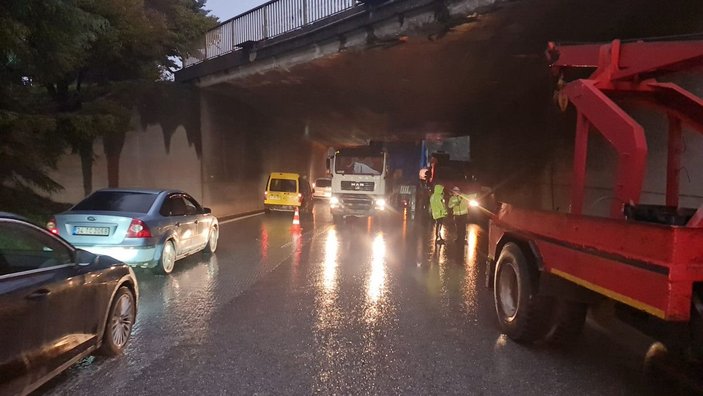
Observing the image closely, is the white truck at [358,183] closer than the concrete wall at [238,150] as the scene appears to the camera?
Yes

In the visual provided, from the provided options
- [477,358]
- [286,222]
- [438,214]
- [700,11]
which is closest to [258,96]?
[286,222]

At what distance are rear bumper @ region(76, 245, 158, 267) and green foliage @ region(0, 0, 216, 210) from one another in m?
3.10

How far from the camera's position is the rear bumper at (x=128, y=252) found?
8.50 meters

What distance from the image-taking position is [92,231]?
27.9 ft

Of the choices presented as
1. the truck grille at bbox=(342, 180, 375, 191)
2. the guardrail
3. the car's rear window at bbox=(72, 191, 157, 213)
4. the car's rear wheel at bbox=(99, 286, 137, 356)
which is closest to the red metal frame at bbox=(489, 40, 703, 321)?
the car's rear wheel at bbox=(99, 286, 137, 356)

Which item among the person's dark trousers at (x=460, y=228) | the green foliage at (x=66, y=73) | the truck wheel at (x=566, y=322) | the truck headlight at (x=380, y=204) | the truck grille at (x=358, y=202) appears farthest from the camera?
the truck headlight at (x=380, y=204)

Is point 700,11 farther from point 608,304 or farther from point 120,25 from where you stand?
point 120,25

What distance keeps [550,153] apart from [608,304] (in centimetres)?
1228

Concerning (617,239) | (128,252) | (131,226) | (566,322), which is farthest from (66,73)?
(617,239)

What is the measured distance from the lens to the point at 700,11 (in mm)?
9203

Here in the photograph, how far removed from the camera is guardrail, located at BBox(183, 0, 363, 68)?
631 inches

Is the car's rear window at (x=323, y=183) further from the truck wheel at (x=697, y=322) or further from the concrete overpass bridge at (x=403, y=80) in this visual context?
the truck wheel at (x=697, y=322)

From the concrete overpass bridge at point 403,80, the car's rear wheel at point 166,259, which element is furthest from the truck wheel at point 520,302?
the car's rear wheel at point 166,259

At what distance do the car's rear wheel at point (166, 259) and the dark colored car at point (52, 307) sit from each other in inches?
146
